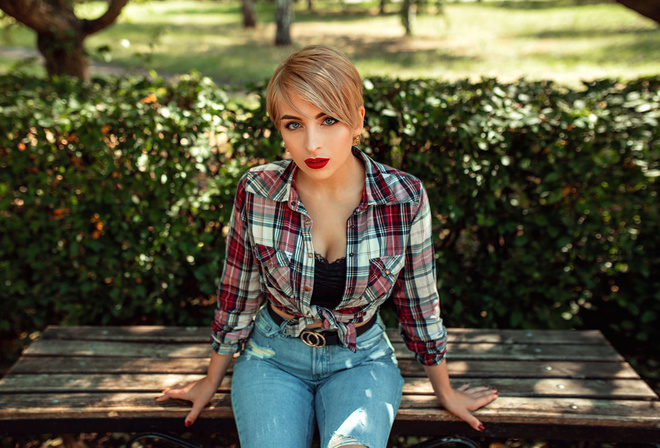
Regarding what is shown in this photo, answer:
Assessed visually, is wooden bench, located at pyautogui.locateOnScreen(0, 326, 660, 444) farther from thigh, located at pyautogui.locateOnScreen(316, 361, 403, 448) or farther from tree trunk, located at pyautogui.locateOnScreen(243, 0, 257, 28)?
tree trunk, located at pyautogui.locateOnScreen(243, 0, 257, 28)

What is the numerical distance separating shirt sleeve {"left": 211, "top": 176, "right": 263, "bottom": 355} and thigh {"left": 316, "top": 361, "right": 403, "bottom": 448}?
0.42 metres

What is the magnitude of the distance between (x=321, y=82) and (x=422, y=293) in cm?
92

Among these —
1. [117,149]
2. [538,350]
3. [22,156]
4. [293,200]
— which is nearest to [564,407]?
[538,350]

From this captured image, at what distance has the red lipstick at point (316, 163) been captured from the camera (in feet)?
6.21

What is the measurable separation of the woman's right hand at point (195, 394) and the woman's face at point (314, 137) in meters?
1.02

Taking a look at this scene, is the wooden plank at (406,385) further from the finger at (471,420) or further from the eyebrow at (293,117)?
the eyebrow at (293,117)

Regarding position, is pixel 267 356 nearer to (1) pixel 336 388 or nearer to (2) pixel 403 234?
(1) pixel 336 388

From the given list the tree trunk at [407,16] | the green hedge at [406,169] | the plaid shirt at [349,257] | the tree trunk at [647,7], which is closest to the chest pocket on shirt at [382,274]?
the plaid shirt at [349,257]

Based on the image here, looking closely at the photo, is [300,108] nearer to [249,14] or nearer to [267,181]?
[267,181]

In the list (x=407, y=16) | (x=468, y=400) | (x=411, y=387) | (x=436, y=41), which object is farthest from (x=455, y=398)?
(x=407, y=16)

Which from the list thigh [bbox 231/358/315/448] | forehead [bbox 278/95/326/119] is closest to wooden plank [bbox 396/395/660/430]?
thigh [bbox 231/358/315/448]

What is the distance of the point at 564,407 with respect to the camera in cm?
222

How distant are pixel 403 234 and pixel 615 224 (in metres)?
1.63

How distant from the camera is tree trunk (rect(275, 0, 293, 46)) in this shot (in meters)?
17.2
